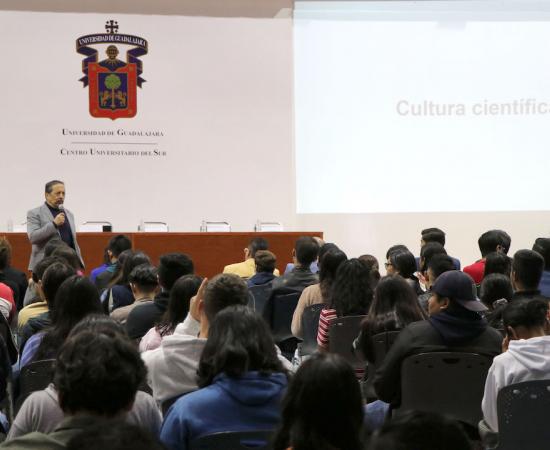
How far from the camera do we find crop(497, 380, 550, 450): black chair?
2963 millimetres

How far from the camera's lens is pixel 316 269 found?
22.6 feet

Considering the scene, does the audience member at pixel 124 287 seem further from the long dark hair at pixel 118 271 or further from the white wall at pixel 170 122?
the white wall at pixel 170 122

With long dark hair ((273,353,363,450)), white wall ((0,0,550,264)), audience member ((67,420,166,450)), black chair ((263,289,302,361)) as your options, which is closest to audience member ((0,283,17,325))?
black chair ((263,289,302,361))

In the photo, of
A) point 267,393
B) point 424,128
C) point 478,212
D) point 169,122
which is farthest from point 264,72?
point 267,393

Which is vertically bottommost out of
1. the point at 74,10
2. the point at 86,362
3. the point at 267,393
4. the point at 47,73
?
the point at 267,393

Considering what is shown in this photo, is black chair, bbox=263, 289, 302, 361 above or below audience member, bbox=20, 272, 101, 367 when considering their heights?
below

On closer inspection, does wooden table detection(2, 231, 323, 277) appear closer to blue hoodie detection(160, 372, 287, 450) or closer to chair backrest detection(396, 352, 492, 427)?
chair backrest detection(396, 352, 492, 427)

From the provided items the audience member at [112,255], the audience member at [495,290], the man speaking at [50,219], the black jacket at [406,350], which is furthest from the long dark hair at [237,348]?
the man speaking at [50,219]

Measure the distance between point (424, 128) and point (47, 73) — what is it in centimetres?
460

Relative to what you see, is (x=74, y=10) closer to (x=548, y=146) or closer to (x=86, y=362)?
(x=548, y=146)

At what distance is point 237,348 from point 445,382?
118cm

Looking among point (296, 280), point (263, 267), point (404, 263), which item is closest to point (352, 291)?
point (404, 263)

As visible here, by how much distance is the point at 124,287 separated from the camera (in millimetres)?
5340

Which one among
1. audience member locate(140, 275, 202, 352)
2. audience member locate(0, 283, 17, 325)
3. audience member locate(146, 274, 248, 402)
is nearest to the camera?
audience member locate(146, 274, 248, 402)
